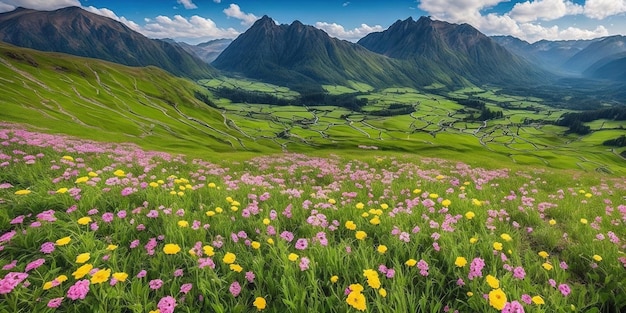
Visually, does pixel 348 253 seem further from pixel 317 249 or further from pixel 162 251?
pixel 162 251

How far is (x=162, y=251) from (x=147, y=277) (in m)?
0.46

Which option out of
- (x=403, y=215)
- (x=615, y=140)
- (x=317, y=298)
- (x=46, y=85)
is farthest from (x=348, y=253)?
(x=615, y=140)

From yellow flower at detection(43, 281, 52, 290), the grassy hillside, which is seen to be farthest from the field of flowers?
the grassy hillside

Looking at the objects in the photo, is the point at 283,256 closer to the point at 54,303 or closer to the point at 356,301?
the point at 356,301

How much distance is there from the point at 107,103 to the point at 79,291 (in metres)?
151

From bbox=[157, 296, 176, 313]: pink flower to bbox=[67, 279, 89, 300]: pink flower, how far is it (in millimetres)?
878

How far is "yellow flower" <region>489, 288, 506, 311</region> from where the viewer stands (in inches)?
149

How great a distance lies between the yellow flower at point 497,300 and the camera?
3.79 meters

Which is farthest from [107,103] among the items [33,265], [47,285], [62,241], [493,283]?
[493,283]

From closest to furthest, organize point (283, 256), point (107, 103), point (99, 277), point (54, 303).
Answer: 1. point (54, 303)
2. point (99, 277)
3. point (283, 256)
4. point (107, 103)

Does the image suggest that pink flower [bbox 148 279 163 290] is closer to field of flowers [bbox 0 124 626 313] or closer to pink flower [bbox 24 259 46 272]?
field of flowers [bbox 0 124 626 313]

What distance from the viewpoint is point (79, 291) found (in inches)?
148

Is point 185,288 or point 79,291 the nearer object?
point 79,291

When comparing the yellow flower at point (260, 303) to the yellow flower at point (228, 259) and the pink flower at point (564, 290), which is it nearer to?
the yellow flower at point (228, 259)
